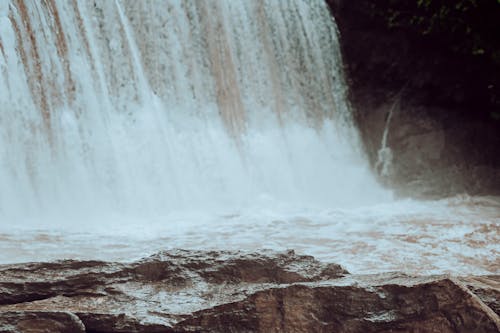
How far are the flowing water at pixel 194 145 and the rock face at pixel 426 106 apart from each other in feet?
1.62

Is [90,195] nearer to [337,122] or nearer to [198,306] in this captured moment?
[337,122]

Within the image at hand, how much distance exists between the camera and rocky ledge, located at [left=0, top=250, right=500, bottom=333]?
182cm

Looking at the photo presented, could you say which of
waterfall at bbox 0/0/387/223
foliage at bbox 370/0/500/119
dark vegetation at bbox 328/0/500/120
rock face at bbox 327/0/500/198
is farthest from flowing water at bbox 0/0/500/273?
foliage at bbox 370/0/500/119

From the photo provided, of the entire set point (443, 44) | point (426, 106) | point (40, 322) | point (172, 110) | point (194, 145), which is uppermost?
point (443, 44)

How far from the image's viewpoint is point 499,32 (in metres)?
8.89

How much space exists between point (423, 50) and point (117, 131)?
5070 mm

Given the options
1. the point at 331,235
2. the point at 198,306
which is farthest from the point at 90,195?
the point at 198,306

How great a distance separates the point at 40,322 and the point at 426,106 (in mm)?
9100

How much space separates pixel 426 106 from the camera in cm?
1007

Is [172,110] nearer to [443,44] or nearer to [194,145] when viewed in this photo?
[194,145]

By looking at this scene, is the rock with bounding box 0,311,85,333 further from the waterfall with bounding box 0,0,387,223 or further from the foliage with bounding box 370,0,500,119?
the foliage with bounding box 370,0,500,119

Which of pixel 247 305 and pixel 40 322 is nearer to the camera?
pixel 40 322

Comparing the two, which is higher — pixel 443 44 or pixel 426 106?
pixel 443 44

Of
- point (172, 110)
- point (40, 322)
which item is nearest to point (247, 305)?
point (40, 322)
